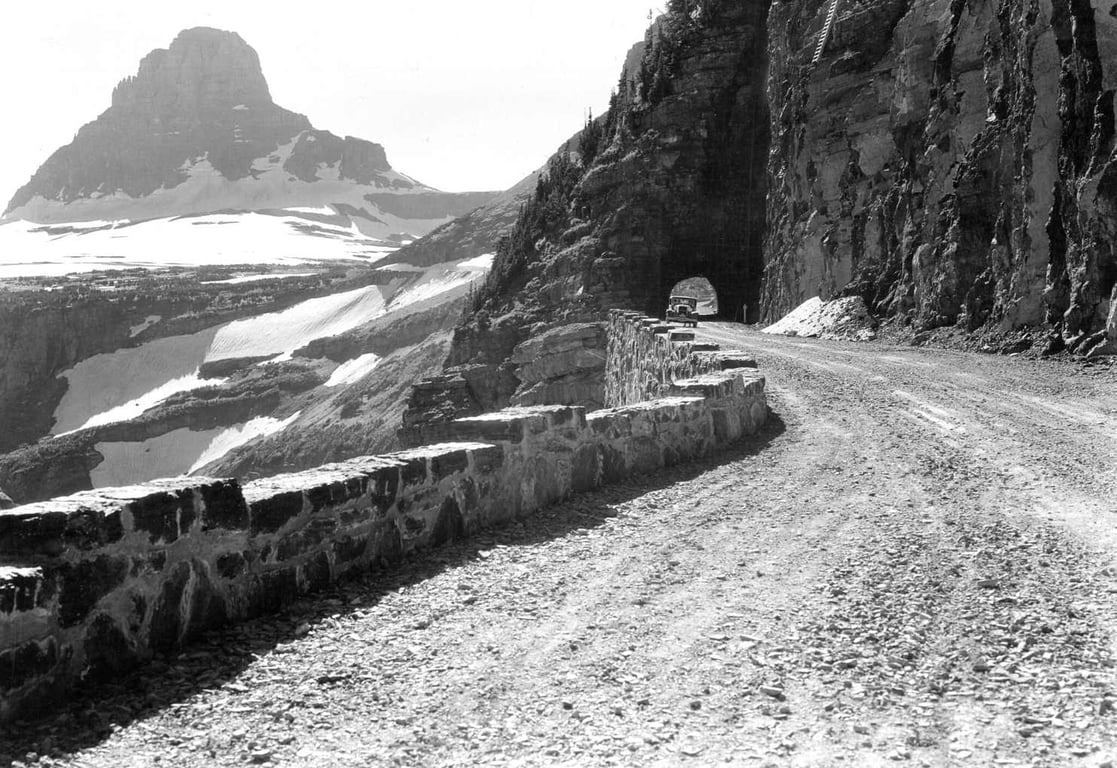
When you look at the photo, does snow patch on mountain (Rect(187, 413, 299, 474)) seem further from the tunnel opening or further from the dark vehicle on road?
the dark vehicle on road

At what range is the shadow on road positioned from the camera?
359 cm

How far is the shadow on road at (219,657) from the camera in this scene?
3.59m

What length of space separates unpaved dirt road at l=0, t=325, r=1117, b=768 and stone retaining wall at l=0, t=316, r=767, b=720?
17cm

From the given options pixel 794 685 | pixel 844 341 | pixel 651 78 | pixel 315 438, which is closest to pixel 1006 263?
pixel 844 341

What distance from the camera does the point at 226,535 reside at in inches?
187

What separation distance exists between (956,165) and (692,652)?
21.2 m

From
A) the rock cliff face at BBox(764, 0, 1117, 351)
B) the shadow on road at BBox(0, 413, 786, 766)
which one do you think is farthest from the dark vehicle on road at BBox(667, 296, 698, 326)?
the shadow on road at BBox(0, 413, 786, 766)

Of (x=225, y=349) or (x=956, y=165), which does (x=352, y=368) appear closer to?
(x=225, y=349)

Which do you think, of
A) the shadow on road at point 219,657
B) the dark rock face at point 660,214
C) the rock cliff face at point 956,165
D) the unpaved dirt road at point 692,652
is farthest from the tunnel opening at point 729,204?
the shadow on road at point 219,657

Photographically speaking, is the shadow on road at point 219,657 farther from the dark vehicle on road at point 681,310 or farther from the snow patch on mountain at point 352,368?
the snow patch on mountain at point 352,368

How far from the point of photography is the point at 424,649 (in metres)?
4.43

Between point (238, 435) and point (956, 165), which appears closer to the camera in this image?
point (956, 165)

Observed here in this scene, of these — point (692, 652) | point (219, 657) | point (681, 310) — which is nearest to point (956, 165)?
point (681, 310)

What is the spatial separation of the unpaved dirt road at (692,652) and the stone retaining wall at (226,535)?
17 cm
